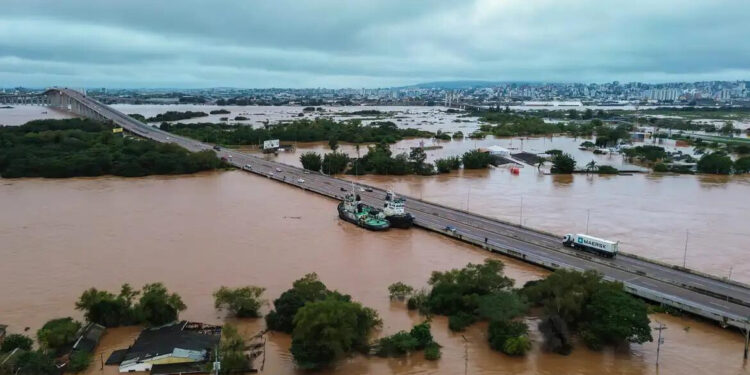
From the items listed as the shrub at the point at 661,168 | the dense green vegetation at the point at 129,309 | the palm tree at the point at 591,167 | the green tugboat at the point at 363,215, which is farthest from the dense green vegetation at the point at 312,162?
the dense green vegetation at the point at 129,309

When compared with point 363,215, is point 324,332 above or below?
above

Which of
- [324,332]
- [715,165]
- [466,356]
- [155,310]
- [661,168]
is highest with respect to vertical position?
[715,165]

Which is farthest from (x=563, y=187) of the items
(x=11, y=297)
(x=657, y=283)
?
(x=11, y=297)

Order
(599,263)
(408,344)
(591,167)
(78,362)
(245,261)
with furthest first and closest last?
(591,167) < (245,261) < (599,263) < (408,344) < (78,362)

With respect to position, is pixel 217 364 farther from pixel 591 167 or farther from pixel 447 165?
pixel 591 167

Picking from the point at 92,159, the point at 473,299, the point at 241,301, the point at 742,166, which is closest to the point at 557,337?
the point at 473,299

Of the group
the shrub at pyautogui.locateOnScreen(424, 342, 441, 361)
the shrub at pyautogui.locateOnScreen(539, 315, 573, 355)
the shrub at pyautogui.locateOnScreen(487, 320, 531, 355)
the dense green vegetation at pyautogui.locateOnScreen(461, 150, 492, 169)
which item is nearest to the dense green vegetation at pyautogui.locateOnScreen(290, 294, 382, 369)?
the shrub at pyautogui.locateOnScreen(424, 342, 441, 361)

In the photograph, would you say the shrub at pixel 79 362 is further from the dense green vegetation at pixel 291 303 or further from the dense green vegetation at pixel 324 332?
the dense green vegetation at pixel 324 332
